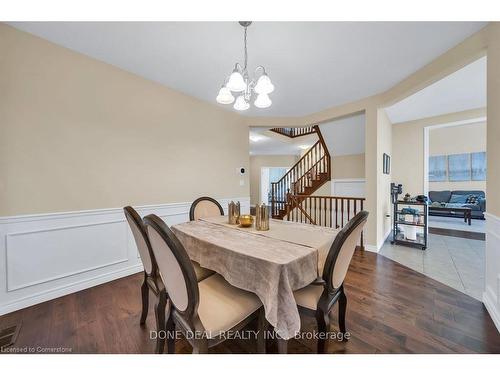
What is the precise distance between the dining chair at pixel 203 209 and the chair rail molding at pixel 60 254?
0.75m

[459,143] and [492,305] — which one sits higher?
[459,143]

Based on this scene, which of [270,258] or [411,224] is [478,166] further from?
[270,258]

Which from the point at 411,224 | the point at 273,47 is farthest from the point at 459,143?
the point at 273,47

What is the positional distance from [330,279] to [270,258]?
15.5 inches

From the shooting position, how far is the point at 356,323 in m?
1.61

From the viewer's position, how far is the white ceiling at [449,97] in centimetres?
250

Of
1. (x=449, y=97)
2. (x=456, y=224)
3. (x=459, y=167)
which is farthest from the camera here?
(x=459, y=167)

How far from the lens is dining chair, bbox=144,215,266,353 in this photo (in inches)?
36.6

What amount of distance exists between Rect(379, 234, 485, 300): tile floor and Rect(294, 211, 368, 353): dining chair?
1770 mm

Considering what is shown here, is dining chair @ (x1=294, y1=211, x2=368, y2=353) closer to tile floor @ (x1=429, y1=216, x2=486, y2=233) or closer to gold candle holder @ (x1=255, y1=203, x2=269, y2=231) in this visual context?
gold candle holder @ (x1=255, y1=203, x2=269, y2=231)

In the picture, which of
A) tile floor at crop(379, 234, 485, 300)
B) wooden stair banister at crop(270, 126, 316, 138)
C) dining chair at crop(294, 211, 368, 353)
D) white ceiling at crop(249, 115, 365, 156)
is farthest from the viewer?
wooden stair banister at crop(270, 126, 316, 138)

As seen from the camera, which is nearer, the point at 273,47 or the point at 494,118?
the point at 494,118

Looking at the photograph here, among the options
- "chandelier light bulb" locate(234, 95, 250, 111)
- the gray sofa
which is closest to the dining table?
"chandelier light bulb" locate(234, 95, 250, 111)

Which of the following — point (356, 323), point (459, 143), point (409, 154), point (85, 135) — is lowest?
point (356, 323)
